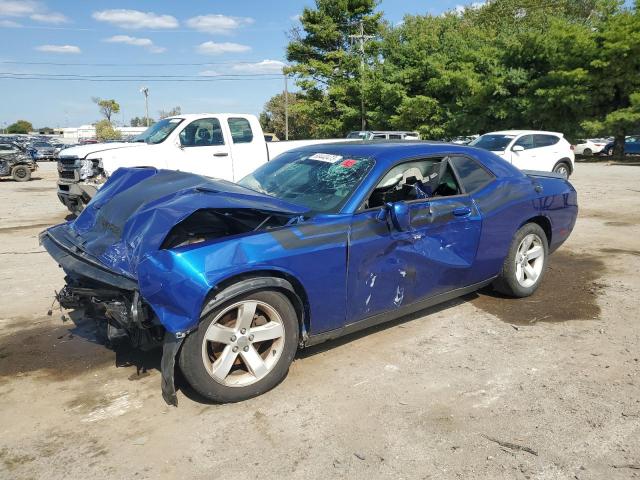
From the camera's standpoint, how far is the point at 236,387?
321 centimetres

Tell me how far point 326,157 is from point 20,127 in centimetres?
13060

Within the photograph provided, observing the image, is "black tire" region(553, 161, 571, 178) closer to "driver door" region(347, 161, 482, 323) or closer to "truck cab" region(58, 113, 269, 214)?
"truck cab" region(58, 113, 269, 214)

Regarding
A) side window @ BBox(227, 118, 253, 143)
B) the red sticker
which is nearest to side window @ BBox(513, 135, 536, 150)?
side window @ BBox(227, 118, 253, 143)

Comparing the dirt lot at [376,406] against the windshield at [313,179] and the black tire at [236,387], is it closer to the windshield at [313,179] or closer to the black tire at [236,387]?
the black tire at [236,387]

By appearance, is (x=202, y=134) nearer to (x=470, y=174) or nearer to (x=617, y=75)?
(x=470, y=174)

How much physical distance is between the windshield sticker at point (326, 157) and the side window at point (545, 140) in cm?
1261

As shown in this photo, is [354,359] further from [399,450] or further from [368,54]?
[368,54]

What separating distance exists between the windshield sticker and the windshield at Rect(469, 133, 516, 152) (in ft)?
37.1

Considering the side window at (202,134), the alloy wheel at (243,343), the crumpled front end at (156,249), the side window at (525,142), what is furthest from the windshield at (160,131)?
the side window at (525,142)

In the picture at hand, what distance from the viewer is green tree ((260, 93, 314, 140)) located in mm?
60519

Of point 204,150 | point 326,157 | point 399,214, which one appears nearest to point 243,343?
point 399,214

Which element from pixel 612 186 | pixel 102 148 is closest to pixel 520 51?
pixel 612 186

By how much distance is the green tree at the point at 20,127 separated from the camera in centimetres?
11294

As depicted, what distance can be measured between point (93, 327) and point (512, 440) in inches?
135
